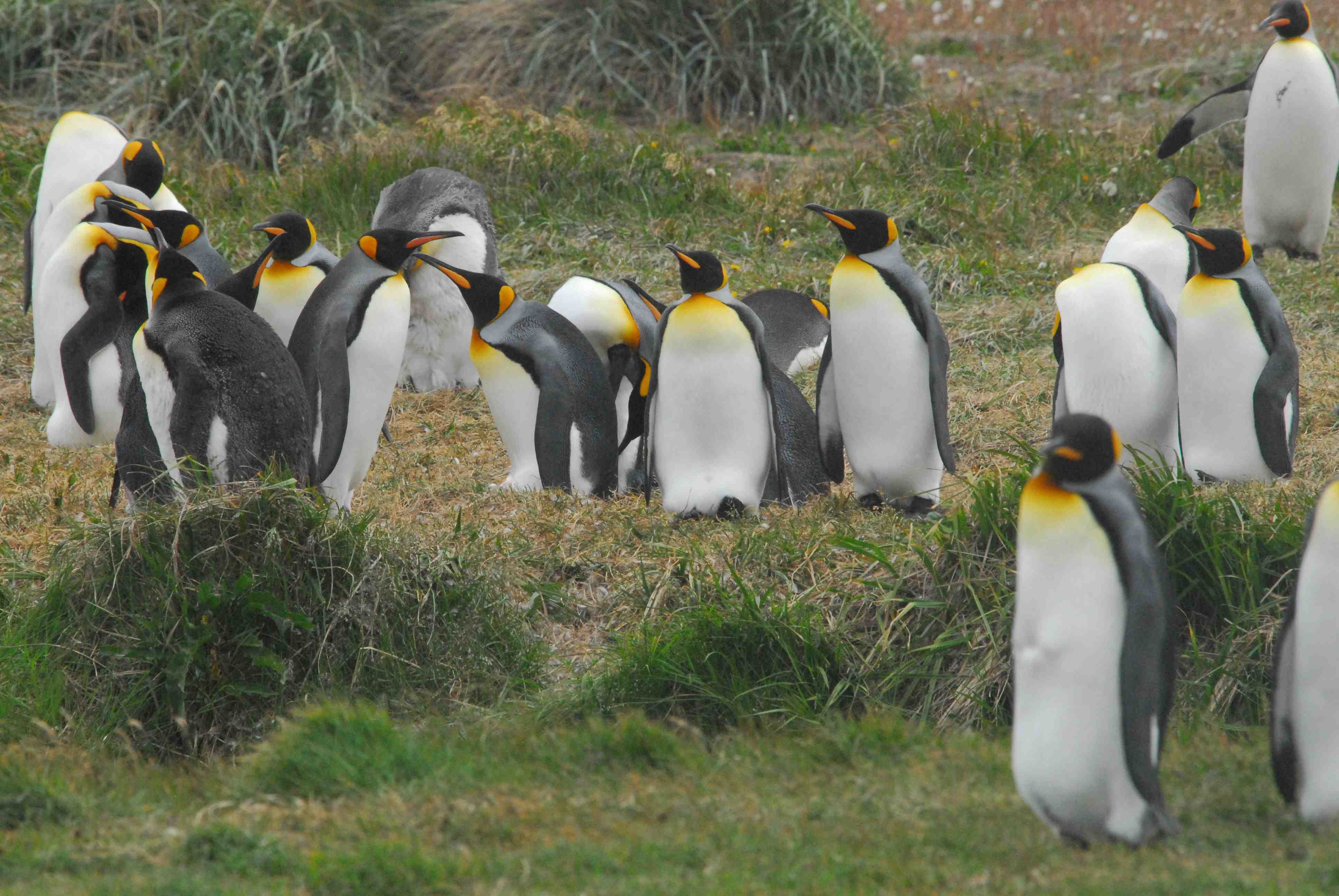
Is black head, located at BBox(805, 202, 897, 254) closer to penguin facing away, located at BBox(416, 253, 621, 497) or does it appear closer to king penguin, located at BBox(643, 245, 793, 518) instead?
king penguin, located at BBox(643, 245, 793, 518)

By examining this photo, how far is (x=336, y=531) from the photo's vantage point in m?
4.49

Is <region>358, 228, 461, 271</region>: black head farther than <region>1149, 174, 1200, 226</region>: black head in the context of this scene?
No

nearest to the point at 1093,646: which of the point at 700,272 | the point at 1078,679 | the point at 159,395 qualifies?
→ the point at 1078,679

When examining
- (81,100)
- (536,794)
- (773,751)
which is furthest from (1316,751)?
(81,100)

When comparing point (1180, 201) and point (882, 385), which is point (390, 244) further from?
point (1180, 201)

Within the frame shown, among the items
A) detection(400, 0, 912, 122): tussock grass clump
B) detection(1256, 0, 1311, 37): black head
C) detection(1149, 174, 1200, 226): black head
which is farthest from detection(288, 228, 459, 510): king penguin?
detection(400, 0, 912, 122): tussock grass clump

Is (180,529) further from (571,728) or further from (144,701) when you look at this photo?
(571,728)

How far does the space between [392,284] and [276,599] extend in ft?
5.52

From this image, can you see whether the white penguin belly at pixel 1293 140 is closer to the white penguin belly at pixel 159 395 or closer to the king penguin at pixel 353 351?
the king penguin at pixel 353 351

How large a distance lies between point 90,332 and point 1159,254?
4692 mm

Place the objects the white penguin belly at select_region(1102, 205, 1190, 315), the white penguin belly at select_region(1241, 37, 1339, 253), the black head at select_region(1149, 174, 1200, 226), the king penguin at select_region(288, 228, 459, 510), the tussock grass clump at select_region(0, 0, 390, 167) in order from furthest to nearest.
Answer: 1. the tussock grass clump at select_region(0, 0, 390, 167)
2. the white penguin belly at select_region(1241, 37, 1339, 253)
3. the black head at select_region(1149, 174, 1200, 226)
4. the white penguin belly at select_region(1102, 205, 1190, 315)
5. the king penguin at select_region(288, 228, 459, 510)

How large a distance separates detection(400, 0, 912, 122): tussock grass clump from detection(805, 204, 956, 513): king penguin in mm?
7079

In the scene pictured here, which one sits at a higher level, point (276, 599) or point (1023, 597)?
point (1023, 597)

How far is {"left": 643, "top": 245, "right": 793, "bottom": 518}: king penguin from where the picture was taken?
17.3 feet
